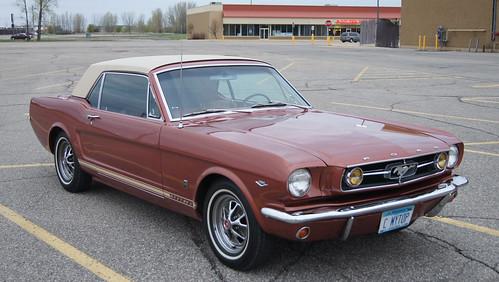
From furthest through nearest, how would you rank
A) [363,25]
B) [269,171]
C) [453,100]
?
[363,25] → [453,100] → [269,171]

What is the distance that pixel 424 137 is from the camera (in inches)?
160

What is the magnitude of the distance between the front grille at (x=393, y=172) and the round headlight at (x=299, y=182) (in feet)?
0.79

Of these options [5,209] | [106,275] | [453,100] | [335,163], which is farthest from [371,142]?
[453,100]

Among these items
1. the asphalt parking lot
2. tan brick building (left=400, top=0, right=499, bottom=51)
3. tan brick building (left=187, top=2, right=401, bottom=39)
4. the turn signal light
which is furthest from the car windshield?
tan brick building (left=187, top=2, right=401, bottom=39)

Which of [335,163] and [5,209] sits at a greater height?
[335,163]

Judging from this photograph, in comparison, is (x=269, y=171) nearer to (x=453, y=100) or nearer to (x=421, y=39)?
(x=453, y=100)

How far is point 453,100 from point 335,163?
10506 mm

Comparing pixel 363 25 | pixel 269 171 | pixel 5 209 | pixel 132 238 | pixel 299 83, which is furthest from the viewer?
pixel 363 25

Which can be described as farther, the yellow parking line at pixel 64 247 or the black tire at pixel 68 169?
the black tire at pixel 68 169

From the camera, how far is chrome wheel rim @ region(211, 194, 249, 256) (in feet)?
12.1

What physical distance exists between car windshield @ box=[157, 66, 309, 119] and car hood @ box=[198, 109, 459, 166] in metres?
0.20

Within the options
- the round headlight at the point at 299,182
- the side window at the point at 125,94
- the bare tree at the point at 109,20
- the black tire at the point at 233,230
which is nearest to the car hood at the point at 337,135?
the round headlight at the point at 299,182

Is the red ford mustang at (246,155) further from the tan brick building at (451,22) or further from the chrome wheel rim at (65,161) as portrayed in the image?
the tan brick building at (451,22)

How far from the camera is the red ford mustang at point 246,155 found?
3338mm
